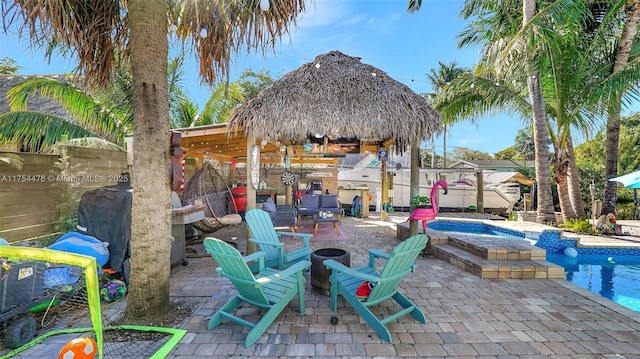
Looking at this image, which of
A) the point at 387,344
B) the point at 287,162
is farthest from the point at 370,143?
the point at 387,344

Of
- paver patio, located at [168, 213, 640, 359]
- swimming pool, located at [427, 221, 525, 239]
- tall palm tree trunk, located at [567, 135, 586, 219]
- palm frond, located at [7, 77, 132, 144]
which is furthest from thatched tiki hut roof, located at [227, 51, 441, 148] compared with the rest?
tall palm tree trunk, located at [567, 135, 586, 219]

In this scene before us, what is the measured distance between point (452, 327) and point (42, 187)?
5.69 m

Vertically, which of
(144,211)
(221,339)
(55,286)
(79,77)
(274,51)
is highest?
(274,51)

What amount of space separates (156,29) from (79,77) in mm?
1718

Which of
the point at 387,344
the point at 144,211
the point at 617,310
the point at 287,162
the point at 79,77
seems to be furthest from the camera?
the point at 287,162

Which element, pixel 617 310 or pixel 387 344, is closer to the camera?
pixel 387 344

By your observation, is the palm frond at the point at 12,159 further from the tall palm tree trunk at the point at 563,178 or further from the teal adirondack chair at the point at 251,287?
the tall palm tree trunk at the point at 563,178

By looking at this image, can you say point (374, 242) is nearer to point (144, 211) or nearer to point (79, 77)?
point (144, 211)

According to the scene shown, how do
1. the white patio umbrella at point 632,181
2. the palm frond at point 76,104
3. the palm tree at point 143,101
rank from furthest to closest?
the palm frond at point 76,104 < the white patio umbrella at point 632,181 < the palm tree at point 143,101

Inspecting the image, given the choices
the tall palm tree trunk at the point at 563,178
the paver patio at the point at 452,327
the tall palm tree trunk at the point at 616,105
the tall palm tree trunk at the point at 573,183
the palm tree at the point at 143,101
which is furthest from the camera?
the tall palm tree trunk at the point at 573,183

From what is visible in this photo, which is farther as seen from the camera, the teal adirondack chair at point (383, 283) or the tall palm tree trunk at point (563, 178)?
the tall palm tree trunk at point (563, 178)

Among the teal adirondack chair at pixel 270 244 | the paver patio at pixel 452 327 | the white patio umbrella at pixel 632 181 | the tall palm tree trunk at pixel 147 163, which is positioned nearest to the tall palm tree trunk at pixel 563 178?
the white patio umbrella at pixel 632 181

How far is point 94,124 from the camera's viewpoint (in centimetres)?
721

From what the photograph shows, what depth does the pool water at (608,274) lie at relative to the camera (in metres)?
4.40
